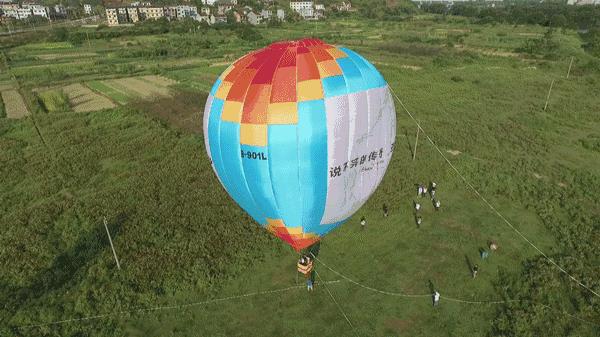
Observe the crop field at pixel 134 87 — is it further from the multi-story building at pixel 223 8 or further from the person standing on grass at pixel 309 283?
the multi-story building at pixel 223 8

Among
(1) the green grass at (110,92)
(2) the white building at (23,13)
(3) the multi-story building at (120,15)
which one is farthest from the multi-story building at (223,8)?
(1) the green grass at (110,92)

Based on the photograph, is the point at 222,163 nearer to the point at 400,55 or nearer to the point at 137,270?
the point at 137,270

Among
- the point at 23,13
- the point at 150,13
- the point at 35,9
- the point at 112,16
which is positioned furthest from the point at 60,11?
the point at 112,16

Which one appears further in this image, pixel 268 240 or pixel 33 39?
pixel 33 39

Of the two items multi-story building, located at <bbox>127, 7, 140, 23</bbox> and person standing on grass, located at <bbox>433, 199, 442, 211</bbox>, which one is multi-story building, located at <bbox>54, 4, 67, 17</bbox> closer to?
multi-story building, located at <bbox>127, 7, 140, 23</bbox>

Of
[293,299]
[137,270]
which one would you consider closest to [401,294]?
[293,299]

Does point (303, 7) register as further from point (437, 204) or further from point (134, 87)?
point (437, 204)
